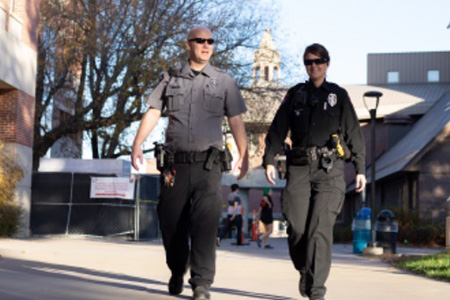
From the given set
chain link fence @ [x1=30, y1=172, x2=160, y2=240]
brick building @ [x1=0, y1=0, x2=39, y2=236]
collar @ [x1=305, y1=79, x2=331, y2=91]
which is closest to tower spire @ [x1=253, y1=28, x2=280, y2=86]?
chain link fence @ [x1=30, y1=172, x2=160, y2=240]

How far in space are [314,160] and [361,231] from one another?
14.0m

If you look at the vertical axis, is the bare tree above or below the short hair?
above

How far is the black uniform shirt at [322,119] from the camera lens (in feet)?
24.0

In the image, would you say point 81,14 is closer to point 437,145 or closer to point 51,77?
point 51,77

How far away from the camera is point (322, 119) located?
732 centimetres

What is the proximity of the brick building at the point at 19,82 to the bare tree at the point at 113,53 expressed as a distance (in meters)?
6.04

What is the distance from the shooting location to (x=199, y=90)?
7.32 m

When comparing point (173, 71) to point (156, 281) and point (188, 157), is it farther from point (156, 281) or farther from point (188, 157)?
point (156, 281)

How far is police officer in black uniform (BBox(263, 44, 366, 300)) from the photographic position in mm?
7062

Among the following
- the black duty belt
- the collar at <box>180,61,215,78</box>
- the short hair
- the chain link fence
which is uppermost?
the short hair

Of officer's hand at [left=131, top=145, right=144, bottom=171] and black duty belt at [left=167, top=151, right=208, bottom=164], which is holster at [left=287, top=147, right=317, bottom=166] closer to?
black duty belt at [left=167, top=151, right=208, bottom=164]

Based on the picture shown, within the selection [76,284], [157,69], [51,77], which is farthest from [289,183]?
[51,77]

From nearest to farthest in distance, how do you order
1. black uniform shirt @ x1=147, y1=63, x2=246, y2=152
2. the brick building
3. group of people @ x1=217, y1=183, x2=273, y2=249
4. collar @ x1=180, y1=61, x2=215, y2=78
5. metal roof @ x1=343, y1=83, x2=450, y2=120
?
black uniform shirt @ x1=147, y1=63, x2=246, y2=152 → collar @ x1=180, y1=61, x2=215, y2=78 → group of people @ x1=217, y1=183, x2=273, y2=249 → the brick building → metal roof @ x1=343, y1=83, x2=450, y2=120

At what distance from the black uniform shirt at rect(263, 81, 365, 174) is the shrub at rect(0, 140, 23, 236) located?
48.7ft
